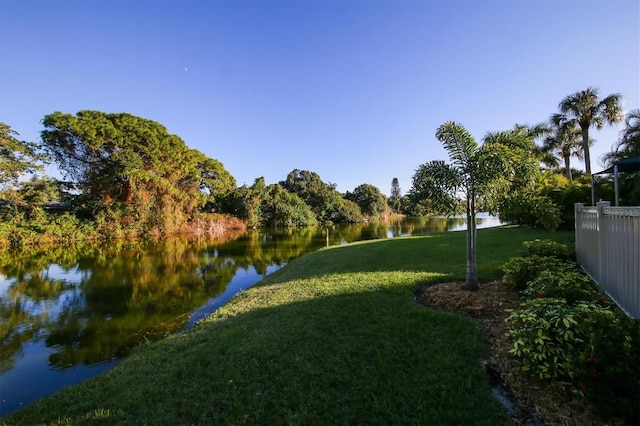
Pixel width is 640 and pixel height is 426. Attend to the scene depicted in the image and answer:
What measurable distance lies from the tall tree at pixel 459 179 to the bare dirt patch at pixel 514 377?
0.70m

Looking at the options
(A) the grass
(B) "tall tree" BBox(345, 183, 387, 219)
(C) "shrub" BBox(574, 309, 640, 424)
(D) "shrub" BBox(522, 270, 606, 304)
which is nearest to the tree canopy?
(A) the grass

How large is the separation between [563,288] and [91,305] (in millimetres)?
12260

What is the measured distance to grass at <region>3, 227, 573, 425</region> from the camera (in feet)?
9.60

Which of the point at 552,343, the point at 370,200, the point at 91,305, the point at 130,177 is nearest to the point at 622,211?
the point at 552,343

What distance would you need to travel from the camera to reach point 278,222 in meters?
54.2

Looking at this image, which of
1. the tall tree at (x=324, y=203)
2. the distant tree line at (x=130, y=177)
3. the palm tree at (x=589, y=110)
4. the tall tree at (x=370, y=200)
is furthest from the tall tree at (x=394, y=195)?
the palm tree at (x=589, y=110)

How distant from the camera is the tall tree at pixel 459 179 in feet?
18.8

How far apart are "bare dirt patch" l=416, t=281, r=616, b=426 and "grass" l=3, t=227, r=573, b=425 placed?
211mm

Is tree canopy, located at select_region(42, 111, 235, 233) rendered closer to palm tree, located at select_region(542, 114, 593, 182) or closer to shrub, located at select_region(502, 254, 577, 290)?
shrub, located at select_region(502, 254, 577, 290)

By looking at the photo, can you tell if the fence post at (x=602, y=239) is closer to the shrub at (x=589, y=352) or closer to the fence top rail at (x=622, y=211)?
Answer: the fence top rail at (x=622, y=211)

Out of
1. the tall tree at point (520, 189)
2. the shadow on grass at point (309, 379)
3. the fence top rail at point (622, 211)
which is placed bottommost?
the shadow on grass at point (309, 379)

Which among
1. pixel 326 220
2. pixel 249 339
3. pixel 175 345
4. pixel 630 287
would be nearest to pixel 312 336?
pixel 249 339

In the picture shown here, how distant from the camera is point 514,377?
317 centimetres

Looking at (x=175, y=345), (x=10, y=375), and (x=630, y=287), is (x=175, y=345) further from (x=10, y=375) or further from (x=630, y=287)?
(x=630, y=287)
